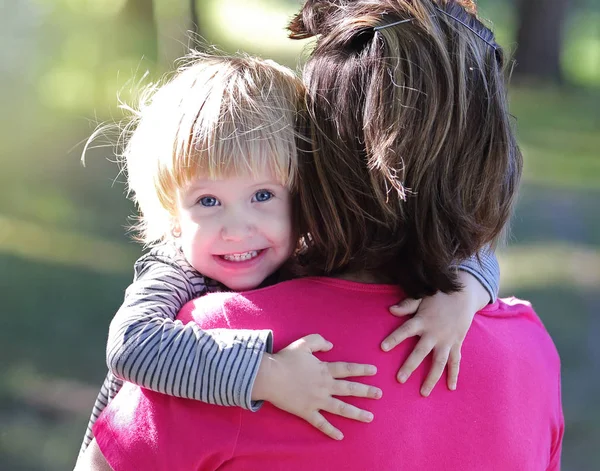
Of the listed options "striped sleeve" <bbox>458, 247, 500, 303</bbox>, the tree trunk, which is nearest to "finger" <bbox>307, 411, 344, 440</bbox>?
"striped sleeve" <bbox>458, 247, 500, 303</bbox>

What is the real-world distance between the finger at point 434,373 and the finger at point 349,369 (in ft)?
0.31

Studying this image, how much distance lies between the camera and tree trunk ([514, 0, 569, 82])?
12.0m

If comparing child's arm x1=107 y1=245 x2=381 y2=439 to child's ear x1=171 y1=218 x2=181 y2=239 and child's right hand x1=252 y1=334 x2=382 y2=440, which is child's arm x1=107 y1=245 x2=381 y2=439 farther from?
child's ear x1=171 y1=218 x2=181 y2=239

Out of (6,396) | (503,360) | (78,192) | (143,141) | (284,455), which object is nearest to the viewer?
(284,455)

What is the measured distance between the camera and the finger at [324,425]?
4.45 feet

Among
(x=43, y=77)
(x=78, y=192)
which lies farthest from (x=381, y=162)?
(x=43, y=77)

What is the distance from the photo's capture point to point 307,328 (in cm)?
141

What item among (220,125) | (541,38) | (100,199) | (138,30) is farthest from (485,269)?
(541,38)

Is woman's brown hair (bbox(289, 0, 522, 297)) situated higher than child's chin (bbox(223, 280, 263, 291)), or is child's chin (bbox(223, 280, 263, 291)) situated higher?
woman's brown hair (bbox(289, 0, 522, 297))

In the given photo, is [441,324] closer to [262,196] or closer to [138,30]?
[262,196]

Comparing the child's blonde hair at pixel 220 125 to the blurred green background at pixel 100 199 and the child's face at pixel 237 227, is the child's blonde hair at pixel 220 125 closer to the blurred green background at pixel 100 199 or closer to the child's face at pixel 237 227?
the child's face at pixel 237 227

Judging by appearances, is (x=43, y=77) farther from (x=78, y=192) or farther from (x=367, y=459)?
(x=367, y=459)

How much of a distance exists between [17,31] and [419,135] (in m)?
9.24

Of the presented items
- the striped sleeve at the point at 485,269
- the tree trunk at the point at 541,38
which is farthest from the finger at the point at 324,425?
the tree trunk at the point at 541,38
